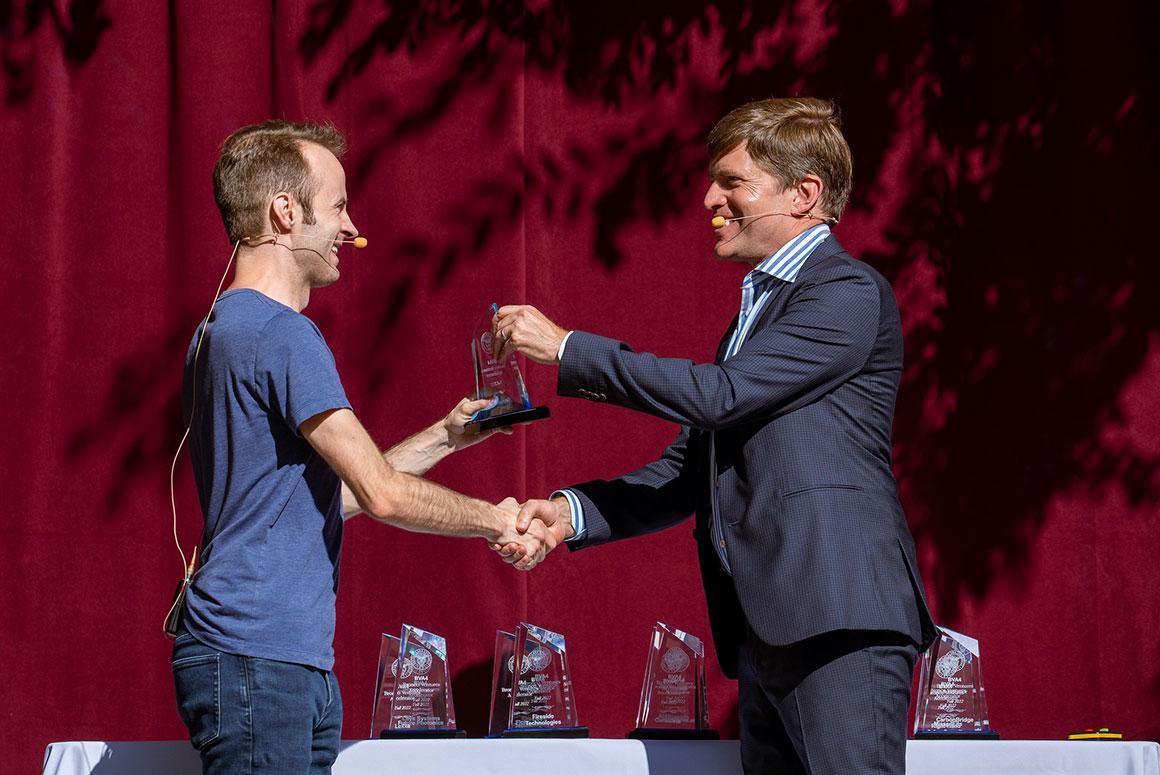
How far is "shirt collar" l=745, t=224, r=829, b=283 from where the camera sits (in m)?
2.41

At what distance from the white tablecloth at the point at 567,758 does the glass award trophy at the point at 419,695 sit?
15.6 inches

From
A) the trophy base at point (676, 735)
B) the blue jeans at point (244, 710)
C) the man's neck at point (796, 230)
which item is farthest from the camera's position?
the trophy base at point (676, 735)

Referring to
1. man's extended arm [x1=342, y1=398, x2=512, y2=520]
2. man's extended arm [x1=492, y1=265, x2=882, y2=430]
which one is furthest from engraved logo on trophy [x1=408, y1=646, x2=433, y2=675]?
man's extended arm [x1=492, y1=265, x2=882, y2=430]

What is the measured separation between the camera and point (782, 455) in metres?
2.20

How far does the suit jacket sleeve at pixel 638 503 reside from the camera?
2729 mm

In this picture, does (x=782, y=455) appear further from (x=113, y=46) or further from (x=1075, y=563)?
(x=113, y=46)

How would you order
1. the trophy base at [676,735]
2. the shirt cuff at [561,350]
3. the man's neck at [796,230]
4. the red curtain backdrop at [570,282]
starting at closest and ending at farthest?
1. the shirt cuff at [561,350]
2. the man's neck at [796,230]
3. the trophy base at [676,735]
4. the red curtain backdrop at [570,282]

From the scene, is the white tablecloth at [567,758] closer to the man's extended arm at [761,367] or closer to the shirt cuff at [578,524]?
the shirt cuff at [578,524]

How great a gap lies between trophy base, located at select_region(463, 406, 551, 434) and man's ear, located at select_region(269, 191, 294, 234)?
2.16 ft

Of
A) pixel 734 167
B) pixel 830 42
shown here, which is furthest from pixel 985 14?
pixel 734 167

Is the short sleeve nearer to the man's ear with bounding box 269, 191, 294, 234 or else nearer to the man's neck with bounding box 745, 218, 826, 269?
the man's ear with bounding box 269, 191, 294, 234

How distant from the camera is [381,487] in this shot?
2.06 metres

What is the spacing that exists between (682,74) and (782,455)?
2.29m

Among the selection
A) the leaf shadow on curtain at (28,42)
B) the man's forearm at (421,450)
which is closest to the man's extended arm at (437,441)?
the man's forearm at (421,450)
